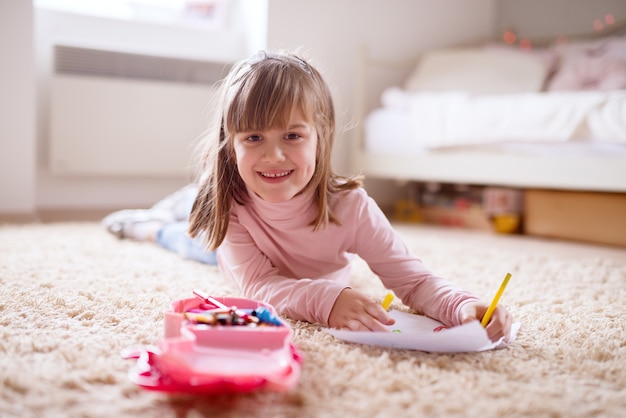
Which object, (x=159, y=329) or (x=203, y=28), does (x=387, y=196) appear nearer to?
(x=203, y=28)

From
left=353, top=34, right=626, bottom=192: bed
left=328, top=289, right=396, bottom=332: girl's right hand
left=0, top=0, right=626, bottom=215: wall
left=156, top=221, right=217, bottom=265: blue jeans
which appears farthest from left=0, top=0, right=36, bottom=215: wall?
left=328, top=289, right=396, bottom=332: girl's right hand

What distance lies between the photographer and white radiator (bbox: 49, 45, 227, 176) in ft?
7.40

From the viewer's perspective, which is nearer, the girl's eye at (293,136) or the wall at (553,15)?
the girl's eye at (293,136)

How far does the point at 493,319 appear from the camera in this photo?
778 mm

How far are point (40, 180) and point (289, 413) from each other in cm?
209

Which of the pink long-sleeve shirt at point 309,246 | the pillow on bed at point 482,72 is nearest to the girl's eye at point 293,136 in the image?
the pink long-sleeve shirt at point 309,246

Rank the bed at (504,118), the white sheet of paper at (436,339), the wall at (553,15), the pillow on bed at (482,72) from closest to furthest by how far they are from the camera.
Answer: the white sheet of paper at (436,339) < the bed at (504,118) < the pillow on bed at (482,72) < the wall at (553,15)

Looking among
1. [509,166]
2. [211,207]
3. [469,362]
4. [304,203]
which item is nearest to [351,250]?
[304,203]

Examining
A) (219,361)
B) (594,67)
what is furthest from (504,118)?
(219,361)

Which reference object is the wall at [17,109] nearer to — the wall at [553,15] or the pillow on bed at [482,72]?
the pillow on bed at [482,72]

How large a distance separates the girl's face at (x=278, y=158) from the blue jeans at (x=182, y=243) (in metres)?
0.38

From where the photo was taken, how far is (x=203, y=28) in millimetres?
2588

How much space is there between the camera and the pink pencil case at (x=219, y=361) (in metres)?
0.58

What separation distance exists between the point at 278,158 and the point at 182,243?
0.62 meters
